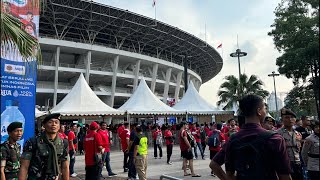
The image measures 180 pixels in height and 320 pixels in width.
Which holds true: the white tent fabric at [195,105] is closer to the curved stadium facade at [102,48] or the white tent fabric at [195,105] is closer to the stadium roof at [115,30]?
the curved stadium facade at [102,48]

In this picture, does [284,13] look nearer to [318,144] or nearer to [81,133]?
[81,133]

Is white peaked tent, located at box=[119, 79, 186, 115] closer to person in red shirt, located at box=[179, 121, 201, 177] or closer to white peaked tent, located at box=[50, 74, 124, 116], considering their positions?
white peaked tent, located at box=[50, 74, 124, 116]

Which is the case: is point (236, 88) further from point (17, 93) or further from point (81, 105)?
point (17, 93)

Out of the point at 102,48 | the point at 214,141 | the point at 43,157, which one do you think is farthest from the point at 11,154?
the point at 102,48

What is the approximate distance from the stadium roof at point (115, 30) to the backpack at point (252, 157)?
3387 centimetres

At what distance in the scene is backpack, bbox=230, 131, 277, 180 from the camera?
7.30 ft

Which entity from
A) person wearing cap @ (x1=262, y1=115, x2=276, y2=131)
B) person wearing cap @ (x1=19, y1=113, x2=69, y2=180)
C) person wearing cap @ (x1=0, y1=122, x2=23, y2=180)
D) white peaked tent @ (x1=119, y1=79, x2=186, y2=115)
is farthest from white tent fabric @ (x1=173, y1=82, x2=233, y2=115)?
person wearing cap @ (x1=19, y1=113, x2=69, y2=180)

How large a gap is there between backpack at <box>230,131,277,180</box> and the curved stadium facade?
113 ft

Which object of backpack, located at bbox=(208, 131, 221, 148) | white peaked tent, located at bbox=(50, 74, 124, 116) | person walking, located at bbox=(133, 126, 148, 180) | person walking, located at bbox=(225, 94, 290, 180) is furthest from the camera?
white peaked tent, located at bbox=(50, 74, 124, 116)

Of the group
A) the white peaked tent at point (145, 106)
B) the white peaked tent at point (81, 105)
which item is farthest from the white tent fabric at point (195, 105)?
the white peaked tent at point (81, 105)

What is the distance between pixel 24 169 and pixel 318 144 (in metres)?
3.96

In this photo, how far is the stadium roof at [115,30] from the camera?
38.4 metres

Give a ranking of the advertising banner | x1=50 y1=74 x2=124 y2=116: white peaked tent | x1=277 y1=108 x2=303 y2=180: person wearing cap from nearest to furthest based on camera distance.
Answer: x1=277 y1=108 x2=303 y2=180: person wearing cap → the advertising banner → x1=50 y1=74 x2=124 y2=116: white peaked tent

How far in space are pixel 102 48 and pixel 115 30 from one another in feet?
10.6
